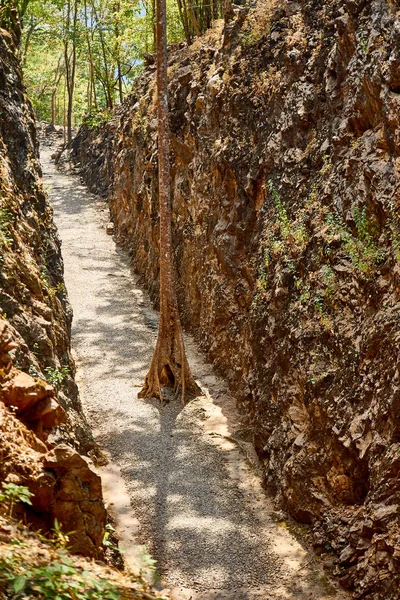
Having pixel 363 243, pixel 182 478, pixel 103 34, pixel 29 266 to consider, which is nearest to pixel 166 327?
pixel 182 478

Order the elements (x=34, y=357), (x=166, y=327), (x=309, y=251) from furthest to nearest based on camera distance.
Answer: (x=166, y=327), (x=309, y=251), (x=34, y=357)

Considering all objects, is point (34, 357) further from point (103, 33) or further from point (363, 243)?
point (103, 33)

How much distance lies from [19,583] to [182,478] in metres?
7.83

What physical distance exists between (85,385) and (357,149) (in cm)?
803

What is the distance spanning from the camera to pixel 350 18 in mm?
11445

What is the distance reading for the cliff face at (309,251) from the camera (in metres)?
9.22

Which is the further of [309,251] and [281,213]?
[281,213]

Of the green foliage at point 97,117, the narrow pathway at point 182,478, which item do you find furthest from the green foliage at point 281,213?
the green foliage at point 97,117

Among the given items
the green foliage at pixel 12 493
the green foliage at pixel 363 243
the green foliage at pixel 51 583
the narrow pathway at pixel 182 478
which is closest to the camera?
the green foliage at pixel 51 583

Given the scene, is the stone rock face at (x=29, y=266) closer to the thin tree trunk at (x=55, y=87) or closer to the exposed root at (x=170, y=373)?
the exposed root at (x=170, y=373)

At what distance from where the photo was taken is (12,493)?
5766 mm

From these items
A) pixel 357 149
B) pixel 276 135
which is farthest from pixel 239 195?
pixel 357 149

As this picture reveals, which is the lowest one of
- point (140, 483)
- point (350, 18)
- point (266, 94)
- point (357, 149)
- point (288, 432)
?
point (140, 483)

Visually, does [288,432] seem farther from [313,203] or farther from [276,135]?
[276,135]
